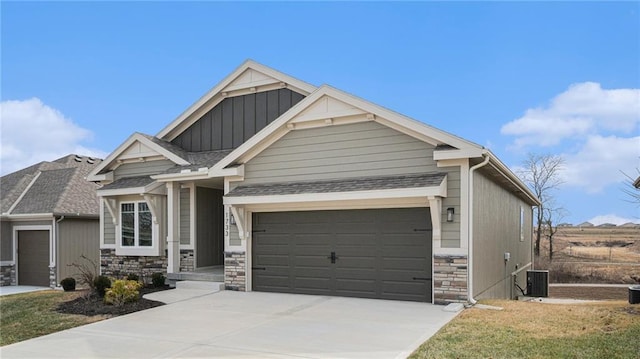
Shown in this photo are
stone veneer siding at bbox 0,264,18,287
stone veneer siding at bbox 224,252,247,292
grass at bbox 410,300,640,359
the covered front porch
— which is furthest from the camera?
stone veneer siding at bbox 0,264,18,287

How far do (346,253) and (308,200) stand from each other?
1515 mm

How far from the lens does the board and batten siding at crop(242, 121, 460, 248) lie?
10141 mm

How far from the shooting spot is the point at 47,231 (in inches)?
698

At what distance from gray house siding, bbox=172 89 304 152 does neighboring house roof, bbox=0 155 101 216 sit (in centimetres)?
579

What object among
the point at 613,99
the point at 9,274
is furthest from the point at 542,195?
the point at 9,274

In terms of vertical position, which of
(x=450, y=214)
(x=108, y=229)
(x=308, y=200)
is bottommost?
(x=108, y=229)

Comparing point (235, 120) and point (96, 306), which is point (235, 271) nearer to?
point (96, 306)

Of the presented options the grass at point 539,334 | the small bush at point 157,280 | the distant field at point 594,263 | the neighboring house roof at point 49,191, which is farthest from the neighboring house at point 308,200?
the distant field at point 594,263

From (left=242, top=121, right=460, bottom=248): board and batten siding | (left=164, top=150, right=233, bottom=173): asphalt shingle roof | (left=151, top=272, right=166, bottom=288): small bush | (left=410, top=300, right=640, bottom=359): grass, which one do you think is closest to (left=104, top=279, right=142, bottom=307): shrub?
(left=151, top=272, right=166, bottom=288): small bush

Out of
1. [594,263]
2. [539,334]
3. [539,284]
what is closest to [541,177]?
[594,263]

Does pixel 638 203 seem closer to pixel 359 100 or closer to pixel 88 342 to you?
pixel 359 100

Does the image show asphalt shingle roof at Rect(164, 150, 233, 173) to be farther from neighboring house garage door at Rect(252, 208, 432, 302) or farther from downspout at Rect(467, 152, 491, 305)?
downspout at Rect(467, 152, 491, 305)

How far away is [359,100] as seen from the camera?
10.6 meters

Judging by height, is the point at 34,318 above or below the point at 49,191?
below
